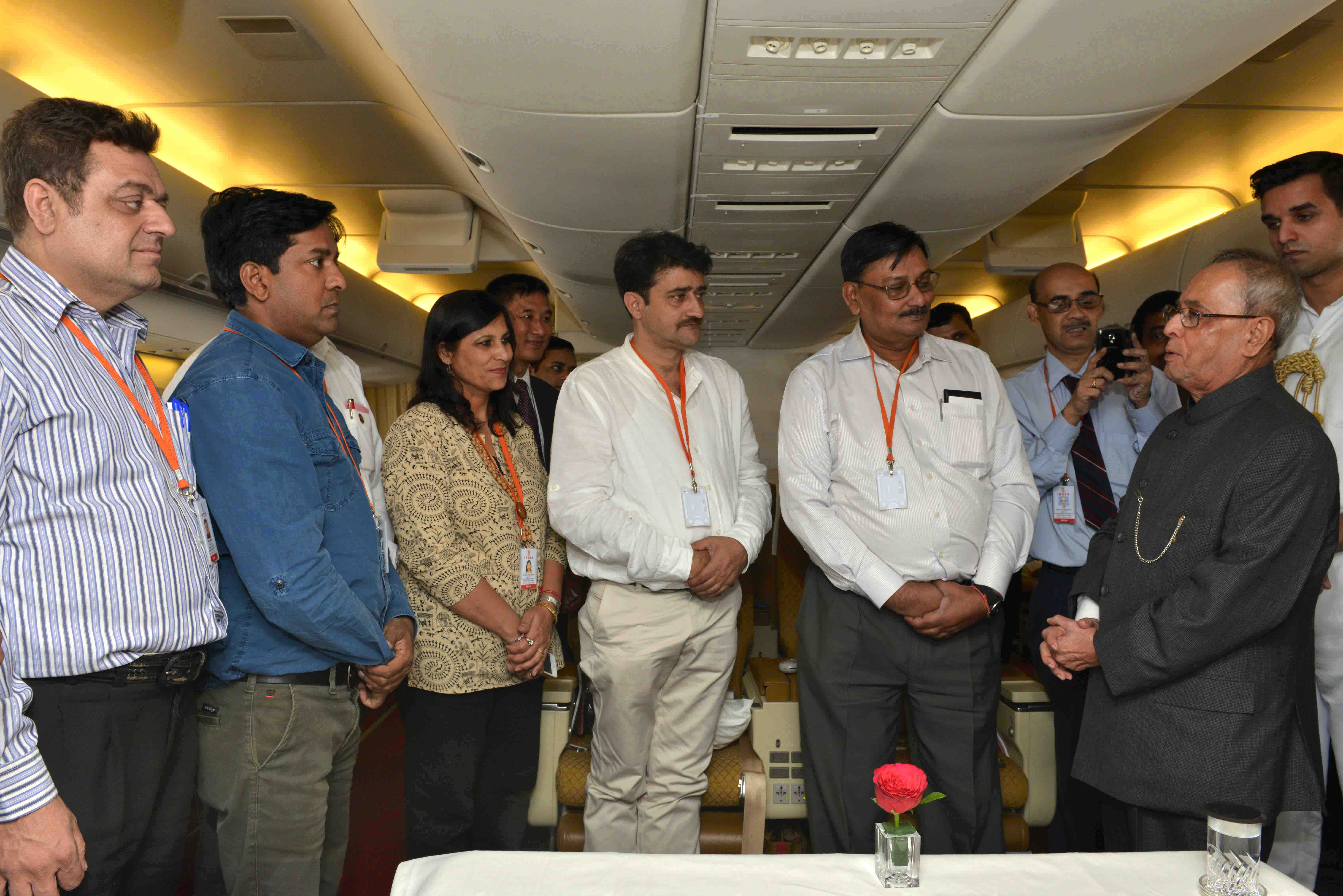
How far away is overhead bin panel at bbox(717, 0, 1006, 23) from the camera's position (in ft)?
7.17

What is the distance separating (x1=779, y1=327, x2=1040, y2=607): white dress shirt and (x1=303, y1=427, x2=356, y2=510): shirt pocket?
4.24 ft

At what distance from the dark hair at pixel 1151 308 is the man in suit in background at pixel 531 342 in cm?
252

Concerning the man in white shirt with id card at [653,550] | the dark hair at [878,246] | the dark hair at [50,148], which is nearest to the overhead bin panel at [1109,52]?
the dark hair at [878,246]

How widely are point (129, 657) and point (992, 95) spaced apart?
2.81 meters

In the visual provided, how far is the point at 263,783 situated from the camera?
1.89m

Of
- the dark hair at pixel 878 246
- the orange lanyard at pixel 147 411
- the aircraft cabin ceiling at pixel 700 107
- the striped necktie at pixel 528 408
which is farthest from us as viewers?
the striped necktie at pixel 528 408

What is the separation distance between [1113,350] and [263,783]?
2.87 meters

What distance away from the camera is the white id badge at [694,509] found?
2686 mm

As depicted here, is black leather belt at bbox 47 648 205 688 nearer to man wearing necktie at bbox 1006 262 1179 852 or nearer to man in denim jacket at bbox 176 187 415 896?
man in denim jacket at bbox 176 187 415 896

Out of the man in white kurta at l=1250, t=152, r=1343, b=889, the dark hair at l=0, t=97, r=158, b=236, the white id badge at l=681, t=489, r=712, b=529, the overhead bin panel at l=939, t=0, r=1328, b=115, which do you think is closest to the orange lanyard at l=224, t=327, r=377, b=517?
the dark hair at l=0, t=97, r=158, b=236

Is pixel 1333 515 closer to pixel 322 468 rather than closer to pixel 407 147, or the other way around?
pixel 322 468

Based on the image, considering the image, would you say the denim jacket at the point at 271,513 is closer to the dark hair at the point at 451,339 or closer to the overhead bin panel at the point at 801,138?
the dark hair at the point at 451,339

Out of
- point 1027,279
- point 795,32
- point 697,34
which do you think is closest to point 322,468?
point 697,34

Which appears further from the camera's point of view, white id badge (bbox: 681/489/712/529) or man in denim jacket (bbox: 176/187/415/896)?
white id badge (bbox: 681/489/712/529)
